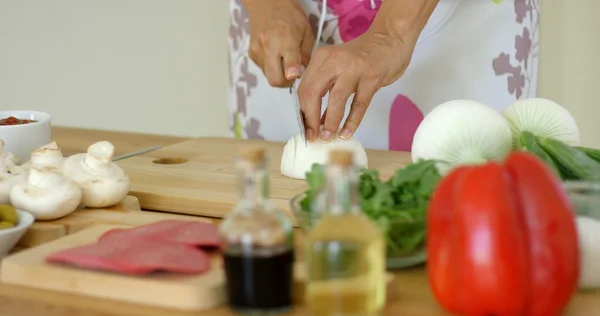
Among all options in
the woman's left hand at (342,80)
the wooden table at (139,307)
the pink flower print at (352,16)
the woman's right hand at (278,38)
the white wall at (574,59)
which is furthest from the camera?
the white wall at (574,59)

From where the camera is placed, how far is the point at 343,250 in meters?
0.72

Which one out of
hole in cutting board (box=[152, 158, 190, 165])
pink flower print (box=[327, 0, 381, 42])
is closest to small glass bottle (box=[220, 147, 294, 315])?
hole in cutting board (box=[152, 158, 190, 165])

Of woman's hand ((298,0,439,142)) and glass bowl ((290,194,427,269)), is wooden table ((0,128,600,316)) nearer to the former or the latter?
glass bowl ((290,194,427,269))

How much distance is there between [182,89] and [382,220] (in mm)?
2165

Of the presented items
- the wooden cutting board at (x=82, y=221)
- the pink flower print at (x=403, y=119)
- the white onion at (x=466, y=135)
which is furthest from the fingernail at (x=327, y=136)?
the pink flower print at (x=403, y=119)

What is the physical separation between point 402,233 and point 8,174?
563 mm

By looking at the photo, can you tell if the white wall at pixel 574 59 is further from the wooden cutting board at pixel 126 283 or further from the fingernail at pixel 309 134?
the wooden cutting board at pixel 126 283

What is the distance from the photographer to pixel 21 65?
3254 millimetres

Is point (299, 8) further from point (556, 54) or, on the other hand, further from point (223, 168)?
point (556, 54)

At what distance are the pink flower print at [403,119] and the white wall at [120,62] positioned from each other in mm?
1105

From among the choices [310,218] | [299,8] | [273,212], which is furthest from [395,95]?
[273,212]

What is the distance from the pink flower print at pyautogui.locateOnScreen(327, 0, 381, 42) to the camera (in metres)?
1.76

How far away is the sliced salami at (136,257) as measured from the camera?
Result: 858 mm

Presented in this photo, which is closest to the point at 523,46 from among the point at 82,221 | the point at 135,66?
the point at 82,221
